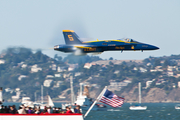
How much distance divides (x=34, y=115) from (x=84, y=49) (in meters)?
37.1

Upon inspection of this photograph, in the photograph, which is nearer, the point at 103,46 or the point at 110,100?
the point at 110,100

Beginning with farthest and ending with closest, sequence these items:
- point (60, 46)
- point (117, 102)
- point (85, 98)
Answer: point (85, 98)
point (60, 46)
point (117, 102)

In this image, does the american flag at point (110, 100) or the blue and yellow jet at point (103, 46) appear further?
the blue and yellow jet at point (103, 46)

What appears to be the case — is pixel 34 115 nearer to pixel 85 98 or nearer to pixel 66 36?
pixel 66 36

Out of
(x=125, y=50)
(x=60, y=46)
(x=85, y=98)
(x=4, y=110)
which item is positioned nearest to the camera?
(x=4, y=110)

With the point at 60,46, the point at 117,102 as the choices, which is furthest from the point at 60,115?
the point at 60,46

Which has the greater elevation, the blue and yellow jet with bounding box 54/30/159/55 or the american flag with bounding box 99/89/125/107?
the blue and yellow jet with bounding box 54/30/159/55

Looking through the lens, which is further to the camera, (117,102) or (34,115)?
(117,102)

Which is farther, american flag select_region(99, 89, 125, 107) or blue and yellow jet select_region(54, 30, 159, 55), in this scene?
blue and yellow jet select_region(54, 30, 159, 55)

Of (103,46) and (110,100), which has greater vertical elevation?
(103,46)

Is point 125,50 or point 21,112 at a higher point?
point 125,50

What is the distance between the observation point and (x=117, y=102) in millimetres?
41750

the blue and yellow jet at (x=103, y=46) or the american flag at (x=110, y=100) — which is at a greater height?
the blue and yellow jet at (x=103, y=46)

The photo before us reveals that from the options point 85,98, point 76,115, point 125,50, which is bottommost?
point 85,98
